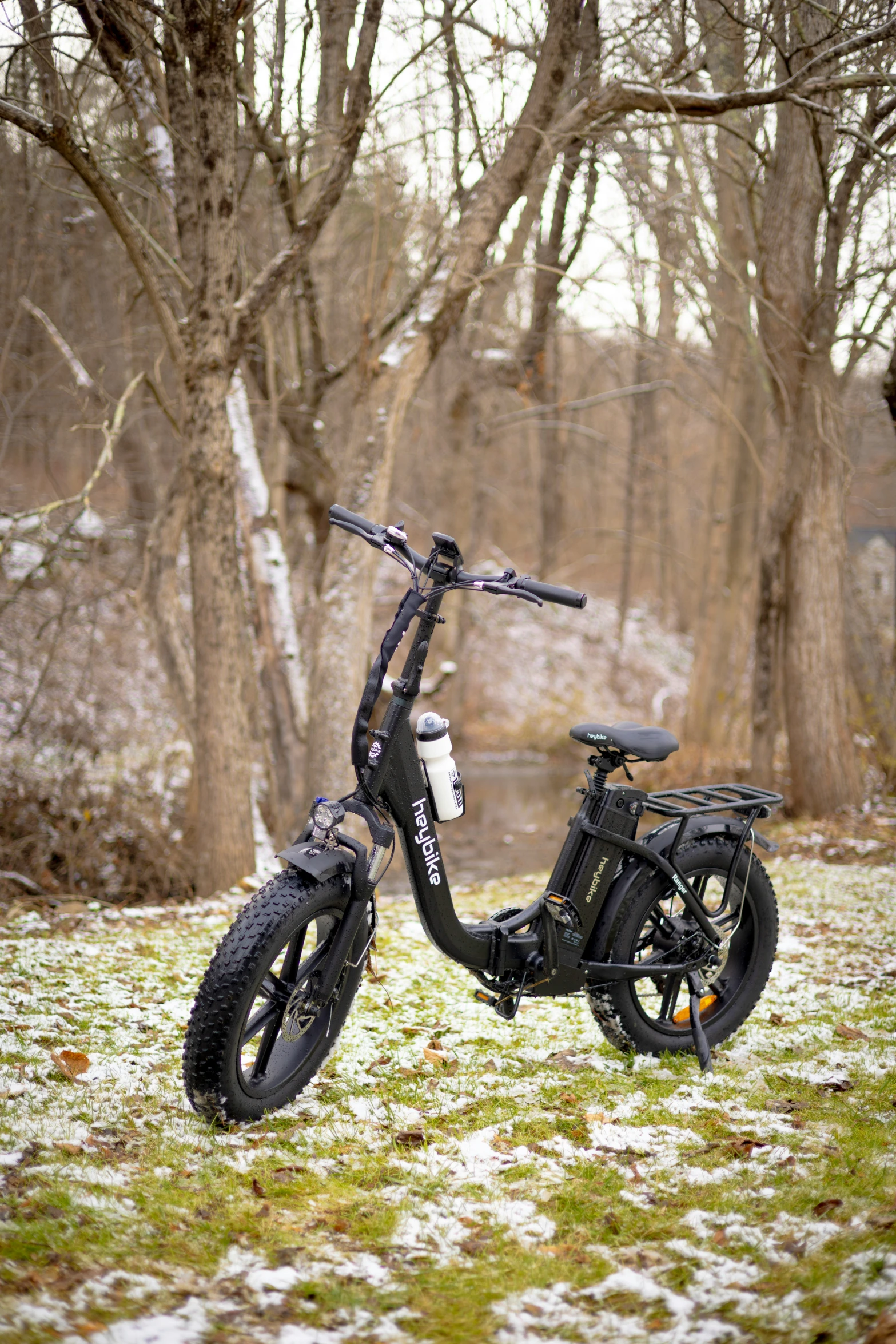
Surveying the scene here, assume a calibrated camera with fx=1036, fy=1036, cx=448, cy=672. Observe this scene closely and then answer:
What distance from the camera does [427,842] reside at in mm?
2980

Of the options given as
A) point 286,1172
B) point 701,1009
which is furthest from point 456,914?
point 701,1009

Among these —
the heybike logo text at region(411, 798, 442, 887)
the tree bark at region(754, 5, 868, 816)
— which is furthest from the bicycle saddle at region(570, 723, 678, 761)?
the tree bark at region(754, 5, 868, 816)

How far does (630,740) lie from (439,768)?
63 cm

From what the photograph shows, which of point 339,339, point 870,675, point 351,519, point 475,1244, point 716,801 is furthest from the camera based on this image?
point 339,339

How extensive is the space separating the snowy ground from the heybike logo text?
0.70 meters

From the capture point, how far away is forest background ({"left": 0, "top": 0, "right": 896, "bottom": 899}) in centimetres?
584

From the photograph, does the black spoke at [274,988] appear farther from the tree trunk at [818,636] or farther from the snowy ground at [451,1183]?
the tree trunk at [818,636]

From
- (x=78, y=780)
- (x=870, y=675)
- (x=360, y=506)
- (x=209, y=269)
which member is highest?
(x=209, y=269)

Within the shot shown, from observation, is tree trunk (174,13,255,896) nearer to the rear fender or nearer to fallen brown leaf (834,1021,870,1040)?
the rear fender

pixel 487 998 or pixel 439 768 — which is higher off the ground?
pixel 439 768

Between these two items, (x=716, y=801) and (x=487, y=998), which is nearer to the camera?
(x=487, y=998)

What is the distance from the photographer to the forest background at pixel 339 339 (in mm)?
5836

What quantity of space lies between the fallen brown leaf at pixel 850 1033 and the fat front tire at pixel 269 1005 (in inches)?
72.6

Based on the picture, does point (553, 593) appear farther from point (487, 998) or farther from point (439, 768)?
point (487, 998)
